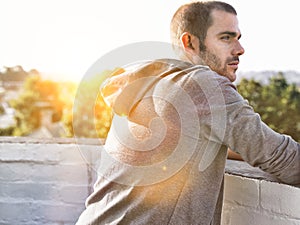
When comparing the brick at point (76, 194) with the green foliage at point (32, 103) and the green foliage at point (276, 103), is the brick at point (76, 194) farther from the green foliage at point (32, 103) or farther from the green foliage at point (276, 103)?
the green foliage at point (32, 103)

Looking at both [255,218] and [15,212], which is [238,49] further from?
[15,212]

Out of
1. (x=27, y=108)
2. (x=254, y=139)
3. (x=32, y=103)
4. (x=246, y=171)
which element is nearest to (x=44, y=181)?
(x=246, y=171)

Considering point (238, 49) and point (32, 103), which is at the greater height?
point (238, 49)

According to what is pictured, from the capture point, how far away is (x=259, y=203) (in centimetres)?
144

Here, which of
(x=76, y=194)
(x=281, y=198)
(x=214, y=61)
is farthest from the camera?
(x=76, y=194)

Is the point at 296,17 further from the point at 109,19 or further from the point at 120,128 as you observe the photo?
the point at 120,128

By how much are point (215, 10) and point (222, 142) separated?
42cm

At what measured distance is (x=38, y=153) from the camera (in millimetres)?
2125

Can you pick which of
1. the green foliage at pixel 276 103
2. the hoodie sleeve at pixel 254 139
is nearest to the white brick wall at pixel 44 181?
the hoodie sleeve at pixel 254 139

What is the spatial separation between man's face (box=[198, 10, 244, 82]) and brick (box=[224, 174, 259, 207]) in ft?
0.98

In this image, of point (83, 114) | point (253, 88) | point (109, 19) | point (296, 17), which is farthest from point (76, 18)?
point (296, 17)

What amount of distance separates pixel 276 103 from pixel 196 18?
20.5 metres

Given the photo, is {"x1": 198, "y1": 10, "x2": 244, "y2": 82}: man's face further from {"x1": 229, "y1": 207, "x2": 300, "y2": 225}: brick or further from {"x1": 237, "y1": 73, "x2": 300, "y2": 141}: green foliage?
{"x1": 237, "y1": 73, "x2": 300, "y2": 141}: green foliage

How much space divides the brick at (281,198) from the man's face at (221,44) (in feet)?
1.10
